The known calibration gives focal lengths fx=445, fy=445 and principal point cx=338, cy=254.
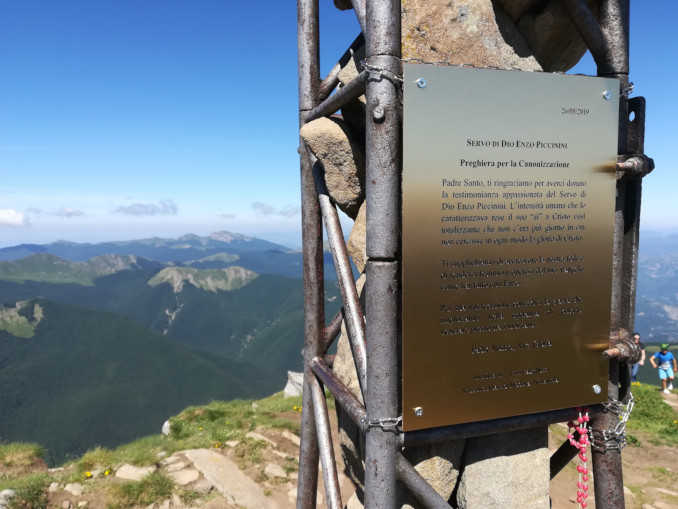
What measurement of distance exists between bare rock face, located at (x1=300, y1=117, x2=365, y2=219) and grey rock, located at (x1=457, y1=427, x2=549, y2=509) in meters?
2.33

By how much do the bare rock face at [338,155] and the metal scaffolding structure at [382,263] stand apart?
0.51 ft

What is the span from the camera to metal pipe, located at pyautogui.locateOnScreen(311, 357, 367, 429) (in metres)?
3.22

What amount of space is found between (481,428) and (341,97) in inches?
104

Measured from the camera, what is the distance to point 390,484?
299cm

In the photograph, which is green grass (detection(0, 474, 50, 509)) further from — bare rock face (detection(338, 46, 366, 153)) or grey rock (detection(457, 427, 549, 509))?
bare rock face (detection(338, 46, 366, 153))

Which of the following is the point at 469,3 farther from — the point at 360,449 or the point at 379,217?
the point at 360,449

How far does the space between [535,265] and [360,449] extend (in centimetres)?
216

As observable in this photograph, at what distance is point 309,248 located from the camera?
4430 mm

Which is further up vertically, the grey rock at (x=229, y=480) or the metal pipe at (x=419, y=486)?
the metal pipe at (x=419, y=486)

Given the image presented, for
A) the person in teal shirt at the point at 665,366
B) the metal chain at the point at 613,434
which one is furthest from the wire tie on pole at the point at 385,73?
the person in teal shirt at the point at 665,366

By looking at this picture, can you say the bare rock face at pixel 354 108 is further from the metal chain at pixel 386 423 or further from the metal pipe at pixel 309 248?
the metal chain at pixel 386 423

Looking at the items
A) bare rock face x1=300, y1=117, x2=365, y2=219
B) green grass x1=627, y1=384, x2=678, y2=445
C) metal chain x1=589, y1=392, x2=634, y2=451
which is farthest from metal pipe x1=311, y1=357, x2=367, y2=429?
green grass x1=627, y1=384, x2=678, y2=445

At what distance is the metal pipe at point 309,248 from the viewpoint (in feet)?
14.0

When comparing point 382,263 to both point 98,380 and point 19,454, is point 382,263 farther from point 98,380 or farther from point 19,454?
point 98,380
